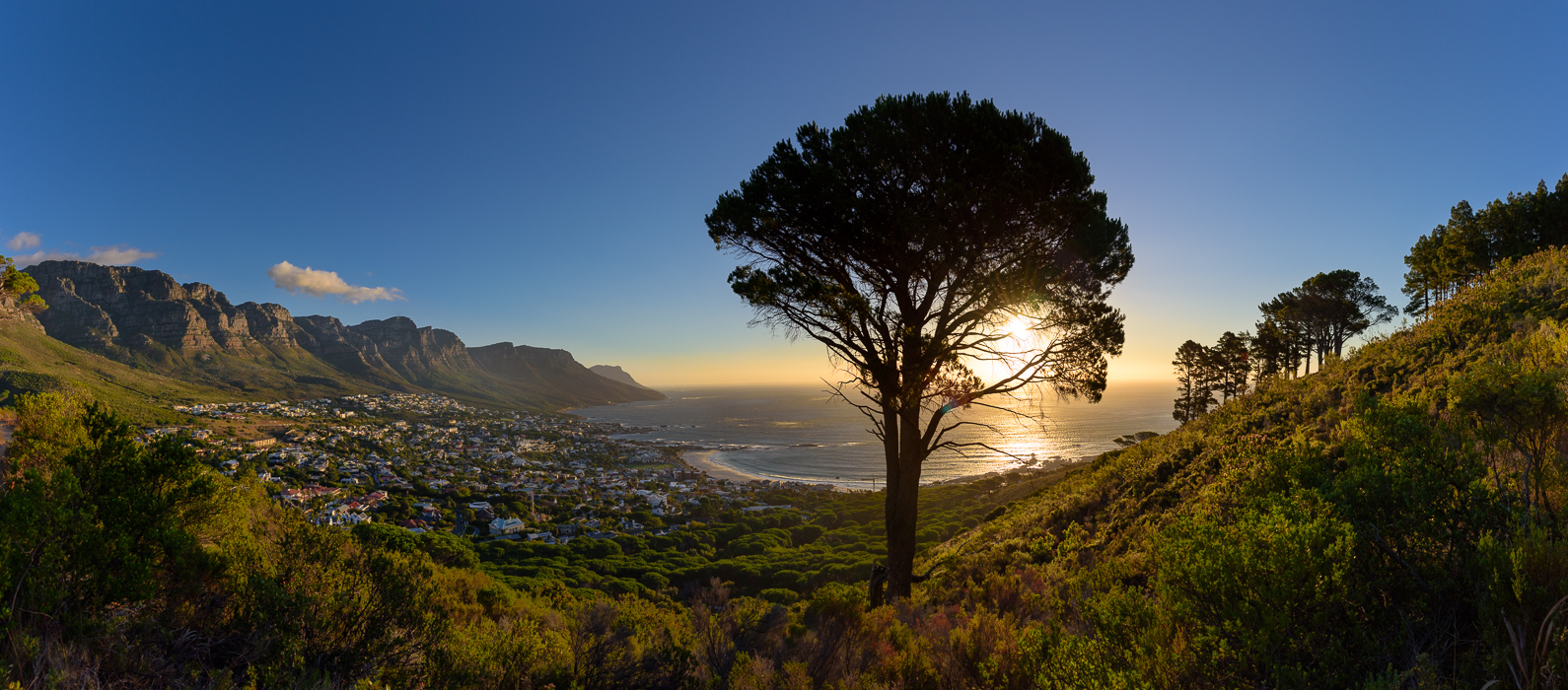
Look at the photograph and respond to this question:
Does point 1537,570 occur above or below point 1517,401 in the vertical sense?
below

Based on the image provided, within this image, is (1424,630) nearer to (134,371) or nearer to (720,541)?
(720,541)

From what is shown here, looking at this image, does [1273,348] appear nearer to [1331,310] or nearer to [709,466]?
[1331,310]

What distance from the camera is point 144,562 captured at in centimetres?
459

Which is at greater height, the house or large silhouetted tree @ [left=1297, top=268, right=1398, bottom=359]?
large silhouetted tree @ [left=1297, top=268, right=1398, bottom=359]

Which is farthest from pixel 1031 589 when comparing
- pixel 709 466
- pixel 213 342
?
pixel 213 342

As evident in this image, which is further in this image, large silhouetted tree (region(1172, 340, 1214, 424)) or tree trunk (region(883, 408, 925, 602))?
large silhouetted tree (region(1172, 340, 1214, 424))

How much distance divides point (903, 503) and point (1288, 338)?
40.0 metres

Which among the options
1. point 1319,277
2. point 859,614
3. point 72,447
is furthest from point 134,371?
point 1319,277

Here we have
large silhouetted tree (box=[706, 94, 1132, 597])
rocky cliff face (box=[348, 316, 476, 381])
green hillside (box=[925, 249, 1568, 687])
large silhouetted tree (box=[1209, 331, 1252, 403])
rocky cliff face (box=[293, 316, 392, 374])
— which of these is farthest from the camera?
rocky cliff face (box=[348, 316, 476, 381])

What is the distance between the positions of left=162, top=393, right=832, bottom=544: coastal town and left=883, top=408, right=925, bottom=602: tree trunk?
8.62 m

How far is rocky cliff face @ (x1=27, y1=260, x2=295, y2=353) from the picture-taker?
317 ft

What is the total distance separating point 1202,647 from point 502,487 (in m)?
49.8

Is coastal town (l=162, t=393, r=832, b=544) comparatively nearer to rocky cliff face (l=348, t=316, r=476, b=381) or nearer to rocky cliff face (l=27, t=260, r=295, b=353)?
rocky cliff face (l=27, t=260, r=295, b=353)

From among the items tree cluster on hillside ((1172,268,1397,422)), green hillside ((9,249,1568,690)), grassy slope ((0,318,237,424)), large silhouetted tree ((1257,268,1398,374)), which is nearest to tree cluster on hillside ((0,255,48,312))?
green hillside ((9,249,1568,690))
